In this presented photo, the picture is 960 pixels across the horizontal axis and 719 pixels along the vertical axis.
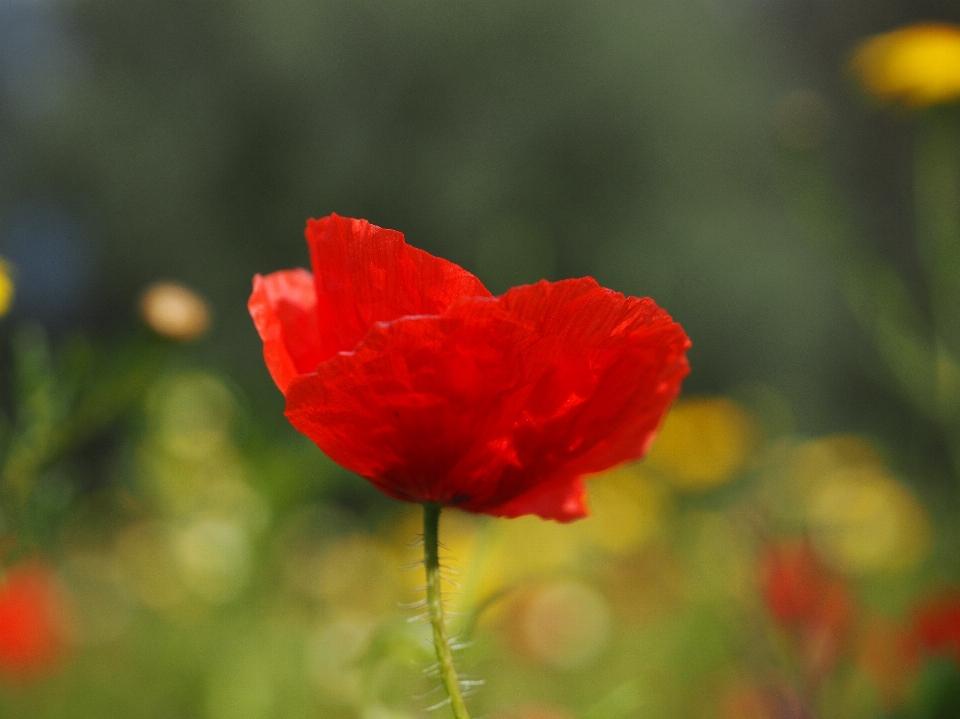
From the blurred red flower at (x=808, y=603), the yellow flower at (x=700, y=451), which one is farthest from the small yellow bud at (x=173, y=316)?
the yellow flower at (x=700, y=451)

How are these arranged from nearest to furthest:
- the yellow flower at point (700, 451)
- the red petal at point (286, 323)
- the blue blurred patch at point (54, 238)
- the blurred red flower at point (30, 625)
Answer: the red petal at point (286, 323)
the blurred red flower at point (30, 625)
the yellow flower at point (700, 451)
the blue blurred patch at point (54, 238)

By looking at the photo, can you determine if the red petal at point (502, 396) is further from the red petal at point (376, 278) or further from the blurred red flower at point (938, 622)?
the blurred red flower at point (938, 622)

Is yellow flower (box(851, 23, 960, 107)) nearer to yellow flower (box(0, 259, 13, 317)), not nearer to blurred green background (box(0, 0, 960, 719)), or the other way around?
blurred green background (box(0, 0, 960, 719))

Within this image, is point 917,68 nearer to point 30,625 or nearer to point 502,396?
point 502,396

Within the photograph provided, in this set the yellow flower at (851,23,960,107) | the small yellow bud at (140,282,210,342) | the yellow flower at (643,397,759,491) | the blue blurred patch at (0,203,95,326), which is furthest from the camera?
the blue blurred patch at (0,203,95,326)

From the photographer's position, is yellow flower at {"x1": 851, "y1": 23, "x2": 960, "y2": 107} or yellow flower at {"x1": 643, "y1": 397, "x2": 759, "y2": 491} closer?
yellow flower at {"x1": 851, "y1": 23, "x2": 960, "y2": 107}

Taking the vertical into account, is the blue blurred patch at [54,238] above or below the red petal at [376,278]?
above

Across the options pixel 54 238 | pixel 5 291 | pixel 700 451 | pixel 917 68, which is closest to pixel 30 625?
pixel 5 291

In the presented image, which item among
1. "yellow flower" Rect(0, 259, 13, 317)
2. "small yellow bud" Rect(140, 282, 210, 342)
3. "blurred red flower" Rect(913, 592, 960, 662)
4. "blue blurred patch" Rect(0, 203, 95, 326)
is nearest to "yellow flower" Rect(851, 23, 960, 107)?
"blurred red flower" Rect(913, 592, 960, 662)

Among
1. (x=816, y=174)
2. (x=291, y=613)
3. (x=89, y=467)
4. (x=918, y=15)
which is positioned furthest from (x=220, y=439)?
(x=918, y=15)
